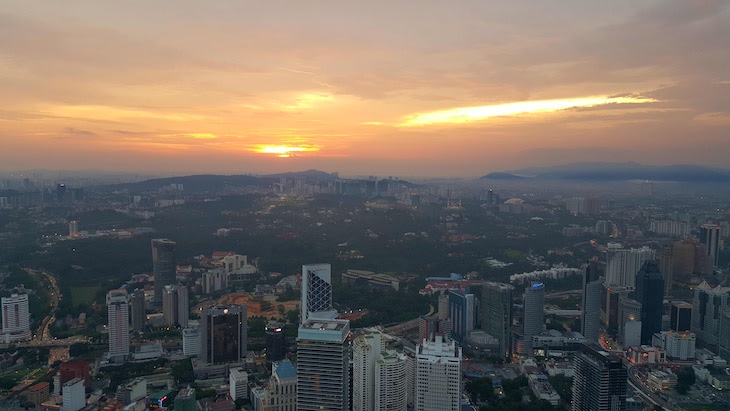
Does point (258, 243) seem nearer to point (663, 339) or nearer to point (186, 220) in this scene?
point (186, 220)

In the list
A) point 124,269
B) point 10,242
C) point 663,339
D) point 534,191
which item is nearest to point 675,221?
point 663,339

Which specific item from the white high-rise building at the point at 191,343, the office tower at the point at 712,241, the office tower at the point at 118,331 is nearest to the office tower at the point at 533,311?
the office tower at the point at 712,241

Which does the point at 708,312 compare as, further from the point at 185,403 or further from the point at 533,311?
the point at 185,403

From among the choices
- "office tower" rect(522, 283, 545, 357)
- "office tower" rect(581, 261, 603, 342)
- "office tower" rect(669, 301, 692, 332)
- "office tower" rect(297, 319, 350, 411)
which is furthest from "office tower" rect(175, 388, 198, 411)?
"office tower" rect(669, 301, 692, 332)

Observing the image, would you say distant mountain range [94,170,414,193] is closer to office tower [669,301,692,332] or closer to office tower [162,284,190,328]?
office tower [162,284,190,328]

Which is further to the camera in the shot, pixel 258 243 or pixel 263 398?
pixel 258 243
